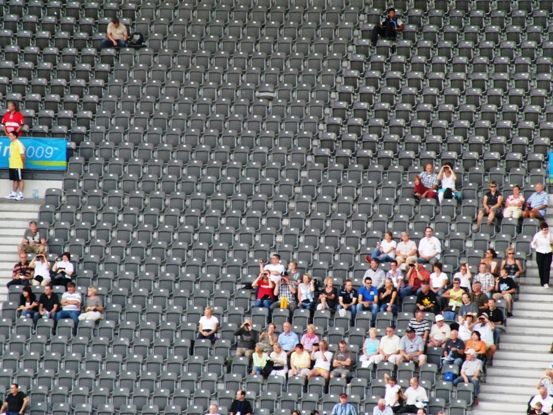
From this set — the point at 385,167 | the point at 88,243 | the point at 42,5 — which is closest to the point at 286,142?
the point at 385,167

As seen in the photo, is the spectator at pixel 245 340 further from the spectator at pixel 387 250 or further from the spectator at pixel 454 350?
the spectator at pixel 454 350

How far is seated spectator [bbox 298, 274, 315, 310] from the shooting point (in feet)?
88.5

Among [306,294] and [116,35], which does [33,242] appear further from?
[116,35]

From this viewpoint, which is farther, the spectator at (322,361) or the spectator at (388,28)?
the spectator at (388,28)

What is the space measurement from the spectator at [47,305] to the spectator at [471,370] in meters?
8.25

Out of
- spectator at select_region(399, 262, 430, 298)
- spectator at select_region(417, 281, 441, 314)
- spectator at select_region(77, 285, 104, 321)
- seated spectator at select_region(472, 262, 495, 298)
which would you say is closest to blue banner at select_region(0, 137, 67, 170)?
spectator at select_region(77, 285, 104, 321)

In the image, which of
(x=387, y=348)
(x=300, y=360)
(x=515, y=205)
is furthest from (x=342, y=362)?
(x=515, y=205)

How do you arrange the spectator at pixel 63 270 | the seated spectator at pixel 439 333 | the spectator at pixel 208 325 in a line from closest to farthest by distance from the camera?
the seated spectator at pixel 439 333 → the spectator at pixel 208 325 → the spectator at pixel 63 270

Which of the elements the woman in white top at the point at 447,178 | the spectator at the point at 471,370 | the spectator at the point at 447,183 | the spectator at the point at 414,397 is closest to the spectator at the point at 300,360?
the spectator at the point at 414,397

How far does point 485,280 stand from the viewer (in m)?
26.9

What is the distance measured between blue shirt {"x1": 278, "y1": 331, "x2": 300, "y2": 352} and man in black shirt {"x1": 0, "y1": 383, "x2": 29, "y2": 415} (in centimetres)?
504

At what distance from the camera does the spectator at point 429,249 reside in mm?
27625

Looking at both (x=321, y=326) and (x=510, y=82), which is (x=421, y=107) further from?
(x=321, y=326)

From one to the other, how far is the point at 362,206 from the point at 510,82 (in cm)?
544
